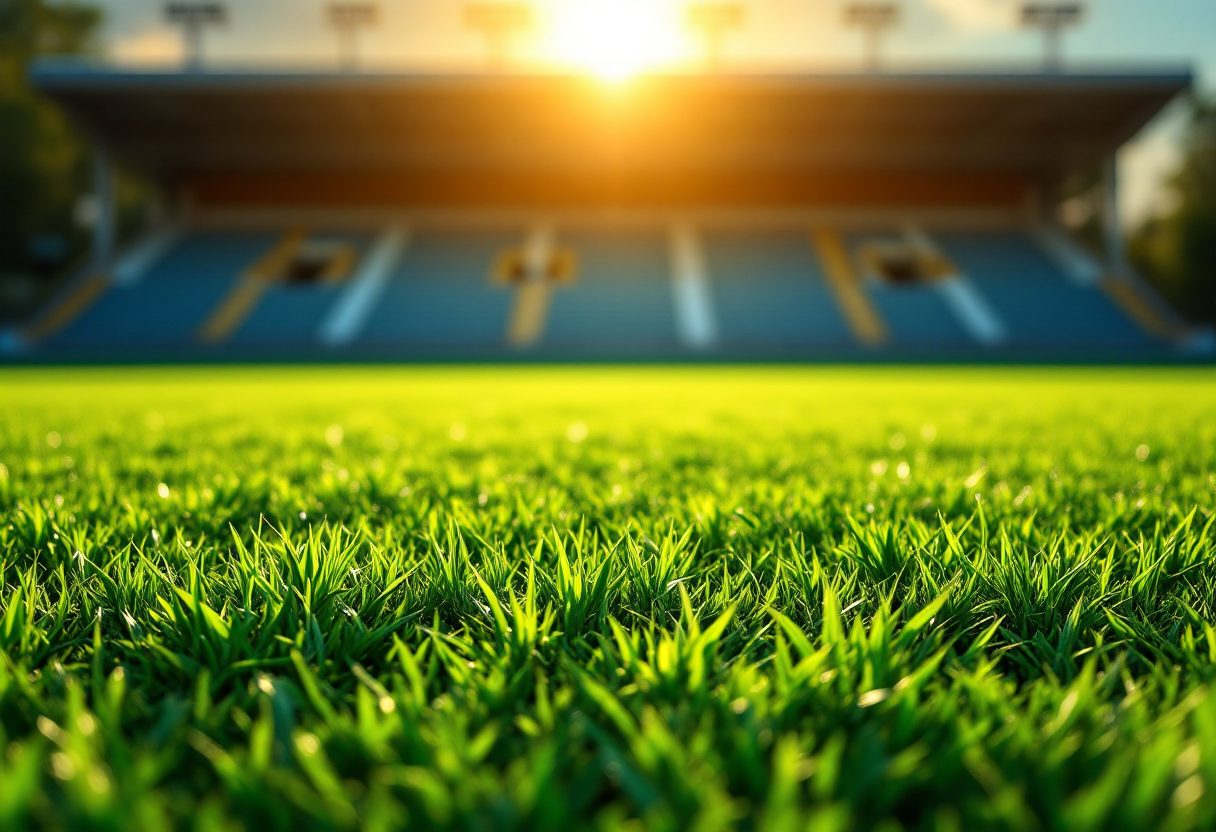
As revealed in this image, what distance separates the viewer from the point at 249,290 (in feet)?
72.0

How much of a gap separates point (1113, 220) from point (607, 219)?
1607 centimetres

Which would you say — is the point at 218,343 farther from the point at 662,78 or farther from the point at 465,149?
the point at 662,78

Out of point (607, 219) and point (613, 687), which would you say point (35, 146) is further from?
point (613, 687)

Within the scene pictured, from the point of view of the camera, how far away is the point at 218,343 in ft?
63.8

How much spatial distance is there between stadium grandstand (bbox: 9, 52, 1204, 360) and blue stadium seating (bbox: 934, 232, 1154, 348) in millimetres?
93

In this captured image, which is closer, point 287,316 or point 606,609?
point 606,609

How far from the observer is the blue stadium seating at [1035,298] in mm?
19641

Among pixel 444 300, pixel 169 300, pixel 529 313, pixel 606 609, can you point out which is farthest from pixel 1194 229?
pixel 606 609

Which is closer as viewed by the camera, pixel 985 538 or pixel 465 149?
pixel 985 538

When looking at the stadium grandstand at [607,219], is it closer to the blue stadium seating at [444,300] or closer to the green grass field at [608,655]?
the blue stadium seating at [444,300]

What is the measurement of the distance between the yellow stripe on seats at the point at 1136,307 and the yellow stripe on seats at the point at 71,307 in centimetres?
2974

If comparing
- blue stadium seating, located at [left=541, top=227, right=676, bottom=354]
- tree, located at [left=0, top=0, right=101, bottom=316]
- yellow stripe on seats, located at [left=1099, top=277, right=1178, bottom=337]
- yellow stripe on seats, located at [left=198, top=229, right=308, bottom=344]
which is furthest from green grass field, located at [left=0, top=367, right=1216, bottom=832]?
tree, located at [left=0, top=0, right=101, bottom=316]

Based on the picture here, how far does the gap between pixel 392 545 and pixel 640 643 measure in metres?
0.63

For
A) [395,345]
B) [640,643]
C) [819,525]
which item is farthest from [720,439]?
[395,345]
